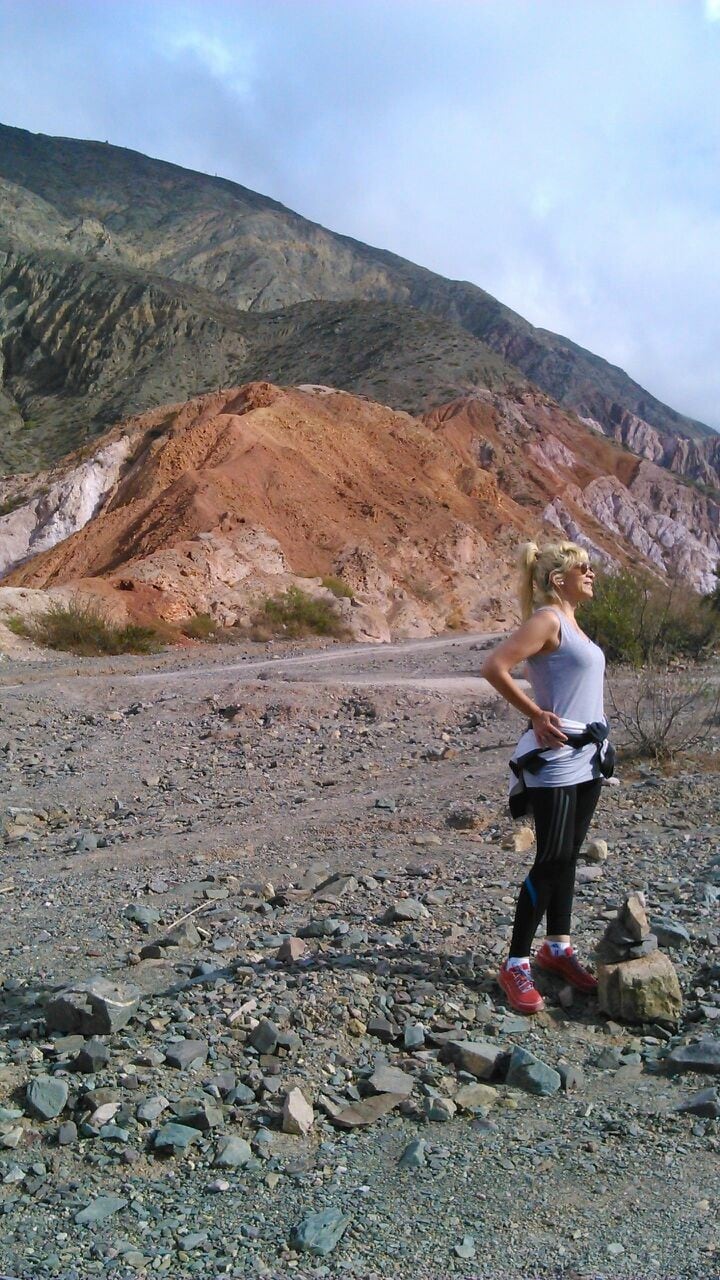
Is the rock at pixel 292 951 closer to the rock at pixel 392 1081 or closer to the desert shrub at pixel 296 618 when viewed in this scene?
the rock at pixel 392 1081

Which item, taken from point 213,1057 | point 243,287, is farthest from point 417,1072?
point 243,287

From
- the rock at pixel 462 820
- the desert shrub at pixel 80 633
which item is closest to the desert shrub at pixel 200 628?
the desert shrub at pixel 80 633

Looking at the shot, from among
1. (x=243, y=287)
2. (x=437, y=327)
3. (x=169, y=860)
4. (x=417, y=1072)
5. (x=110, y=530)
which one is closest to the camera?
(x=417, y=1072)

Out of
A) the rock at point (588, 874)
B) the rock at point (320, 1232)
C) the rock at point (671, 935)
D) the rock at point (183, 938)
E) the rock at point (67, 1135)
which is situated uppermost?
the rock at point (671, 935)

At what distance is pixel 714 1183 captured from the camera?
2.91m

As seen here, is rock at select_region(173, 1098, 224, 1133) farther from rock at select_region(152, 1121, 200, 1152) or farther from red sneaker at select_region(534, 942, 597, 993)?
red sneaker at select_region(534, 942, 597, 993)

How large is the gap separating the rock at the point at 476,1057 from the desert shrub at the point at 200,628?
917 inches

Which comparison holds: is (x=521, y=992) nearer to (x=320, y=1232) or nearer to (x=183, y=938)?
(x=320, y=1232)

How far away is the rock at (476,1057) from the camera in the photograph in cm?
361

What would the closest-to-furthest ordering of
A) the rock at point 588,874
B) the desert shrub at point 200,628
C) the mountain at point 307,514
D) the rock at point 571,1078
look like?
the rock at point 571,1078
the rock at point 588,874
the desert shrub at point 200,628
the mountain at point 307,514

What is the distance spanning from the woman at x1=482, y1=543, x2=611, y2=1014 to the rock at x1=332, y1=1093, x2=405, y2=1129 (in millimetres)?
773

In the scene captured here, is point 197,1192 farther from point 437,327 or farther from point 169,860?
point 437,327

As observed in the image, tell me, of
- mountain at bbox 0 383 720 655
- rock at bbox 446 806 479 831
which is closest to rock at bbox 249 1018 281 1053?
rock at bbox 446 806 479 831

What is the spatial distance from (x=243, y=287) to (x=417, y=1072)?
92.9 m
